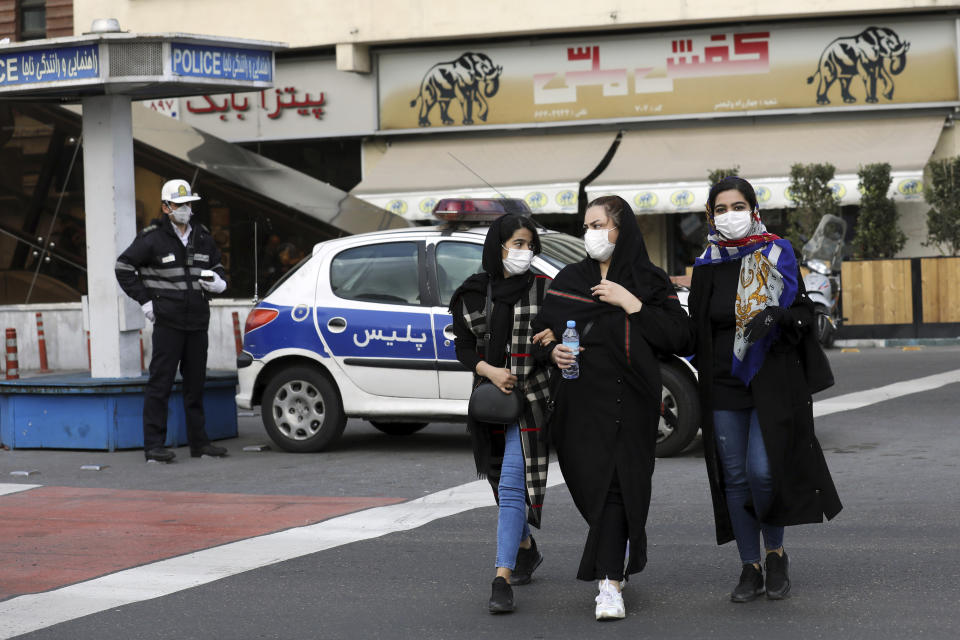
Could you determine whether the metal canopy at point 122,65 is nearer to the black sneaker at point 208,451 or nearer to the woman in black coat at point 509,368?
the black sneaker at point 208,451

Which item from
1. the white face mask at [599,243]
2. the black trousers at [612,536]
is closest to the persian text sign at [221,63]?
the white face mask at [599,243]

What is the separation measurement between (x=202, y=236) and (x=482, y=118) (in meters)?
15.4

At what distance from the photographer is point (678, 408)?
30.8 feet

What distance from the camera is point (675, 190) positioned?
74.1 feet

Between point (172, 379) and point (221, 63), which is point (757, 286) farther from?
point (221, 63)

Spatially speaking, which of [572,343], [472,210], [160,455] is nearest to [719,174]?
[472,210]

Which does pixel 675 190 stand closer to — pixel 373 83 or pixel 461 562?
pixel 373 83

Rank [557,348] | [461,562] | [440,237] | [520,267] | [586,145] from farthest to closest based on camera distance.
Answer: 1. [586,145]
2. [440,237]
3. [461,562]
4. [520,267]
5. [557,348]

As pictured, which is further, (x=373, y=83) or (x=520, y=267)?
(x=373, y=83)

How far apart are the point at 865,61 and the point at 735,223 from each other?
1909 cm

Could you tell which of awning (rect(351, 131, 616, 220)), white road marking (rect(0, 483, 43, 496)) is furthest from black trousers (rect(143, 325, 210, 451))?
awning (rect(351, 131, 616, 220))

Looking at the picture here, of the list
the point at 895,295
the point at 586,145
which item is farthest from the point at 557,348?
the point at 586,145

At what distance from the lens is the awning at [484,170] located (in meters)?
23.5

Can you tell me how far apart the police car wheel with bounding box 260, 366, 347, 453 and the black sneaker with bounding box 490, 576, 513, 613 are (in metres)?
4.97
